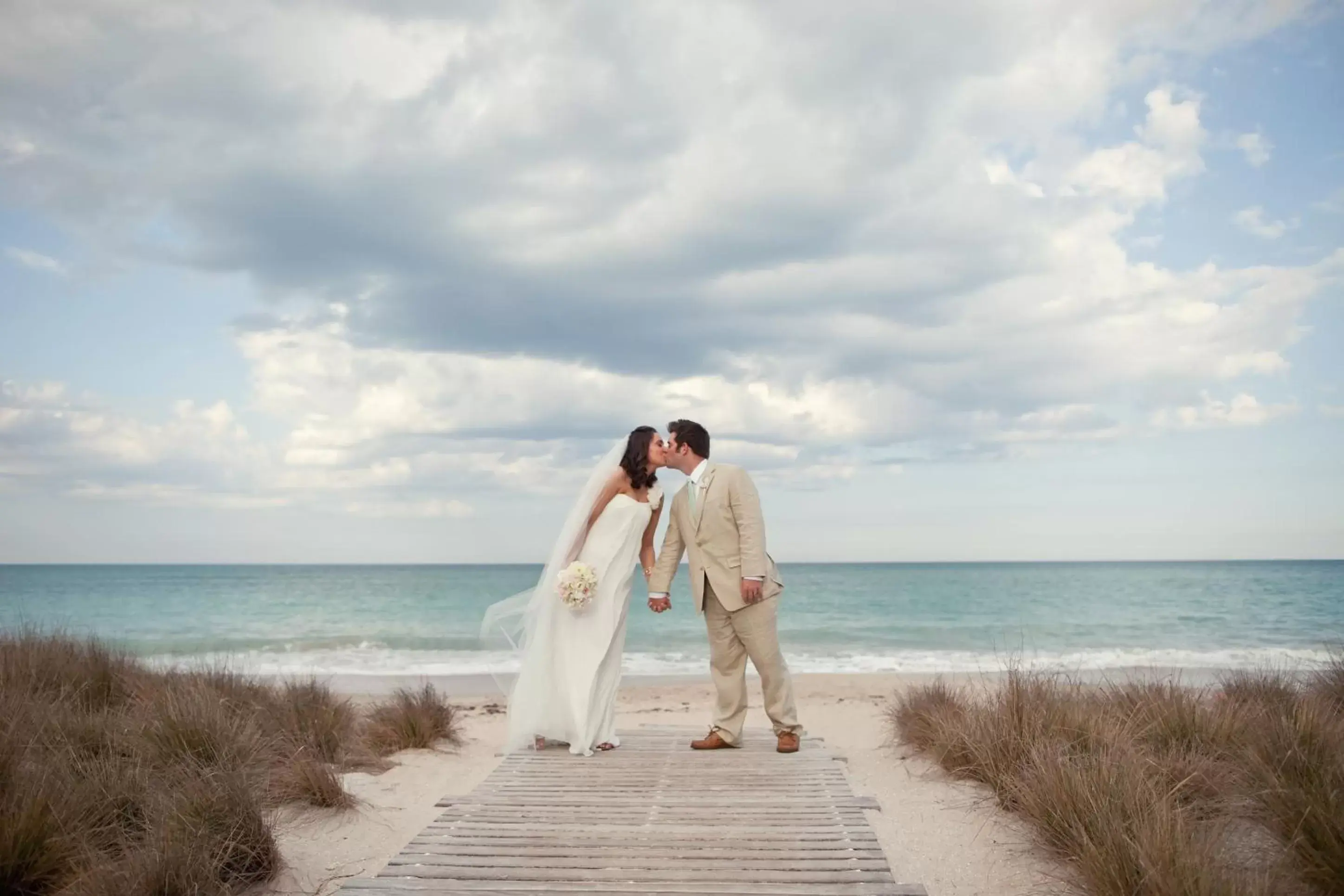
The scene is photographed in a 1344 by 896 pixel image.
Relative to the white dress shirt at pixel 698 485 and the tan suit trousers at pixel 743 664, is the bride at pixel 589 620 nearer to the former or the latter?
the white dress shirt at pixel 698 485

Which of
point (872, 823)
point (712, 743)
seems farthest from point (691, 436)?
point (872, 823)

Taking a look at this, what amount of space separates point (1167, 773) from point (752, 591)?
2833 millimetres

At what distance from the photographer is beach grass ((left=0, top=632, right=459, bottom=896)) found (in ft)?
13.4

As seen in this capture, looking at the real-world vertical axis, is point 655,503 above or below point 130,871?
above

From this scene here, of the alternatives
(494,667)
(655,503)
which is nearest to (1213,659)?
(494,667)

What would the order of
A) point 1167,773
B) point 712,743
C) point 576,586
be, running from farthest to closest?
point 712,743 → point 576,586 → point 1167,773

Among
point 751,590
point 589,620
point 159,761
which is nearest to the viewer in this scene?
point 159,761

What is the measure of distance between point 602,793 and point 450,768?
2.64 metres

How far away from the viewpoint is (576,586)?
7008mm

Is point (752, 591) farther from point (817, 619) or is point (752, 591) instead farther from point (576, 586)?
point (817, 619)

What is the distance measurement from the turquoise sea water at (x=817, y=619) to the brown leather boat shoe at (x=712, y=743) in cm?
461

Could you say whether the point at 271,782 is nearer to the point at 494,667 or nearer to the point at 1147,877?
the point at 1147,877

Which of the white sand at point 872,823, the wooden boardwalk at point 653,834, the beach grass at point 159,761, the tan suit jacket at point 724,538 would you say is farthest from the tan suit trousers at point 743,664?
the beach grass at point 159,761

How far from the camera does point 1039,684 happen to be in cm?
680
